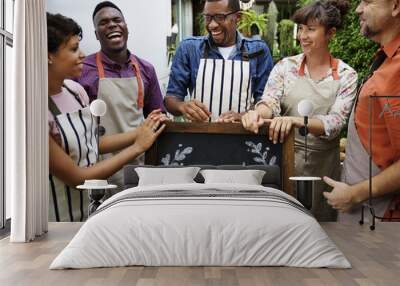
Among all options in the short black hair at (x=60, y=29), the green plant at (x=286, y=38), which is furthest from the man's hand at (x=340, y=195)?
the short black hair at (x=60, y=29)

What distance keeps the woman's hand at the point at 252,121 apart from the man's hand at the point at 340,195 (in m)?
0.83

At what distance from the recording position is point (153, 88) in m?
6.27

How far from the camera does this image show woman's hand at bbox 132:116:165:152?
6.20 m

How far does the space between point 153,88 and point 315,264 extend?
2907 millimetres

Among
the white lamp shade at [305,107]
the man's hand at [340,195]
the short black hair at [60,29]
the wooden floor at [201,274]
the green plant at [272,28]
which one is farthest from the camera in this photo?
the green plant at [272,28]

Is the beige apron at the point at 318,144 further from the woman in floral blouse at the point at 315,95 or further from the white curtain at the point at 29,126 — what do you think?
the white curtain at the point at 29,126

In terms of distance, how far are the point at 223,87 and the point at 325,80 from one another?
1.02 metres

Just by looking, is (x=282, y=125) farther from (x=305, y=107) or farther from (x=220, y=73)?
(x=220, y=73)

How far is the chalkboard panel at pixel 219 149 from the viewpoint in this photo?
6.18 metres

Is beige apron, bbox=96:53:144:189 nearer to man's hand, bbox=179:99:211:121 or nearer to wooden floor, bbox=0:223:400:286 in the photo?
man's hand, bbox=179:99:211:121

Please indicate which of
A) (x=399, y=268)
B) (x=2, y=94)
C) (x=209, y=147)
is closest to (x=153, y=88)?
(x=209, y=147)

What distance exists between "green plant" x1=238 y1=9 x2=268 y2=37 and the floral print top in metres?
0.41

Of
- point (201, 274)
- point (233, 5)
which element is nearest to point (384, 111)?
point (233, 5)

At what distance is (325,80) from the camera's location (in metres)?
6.18
